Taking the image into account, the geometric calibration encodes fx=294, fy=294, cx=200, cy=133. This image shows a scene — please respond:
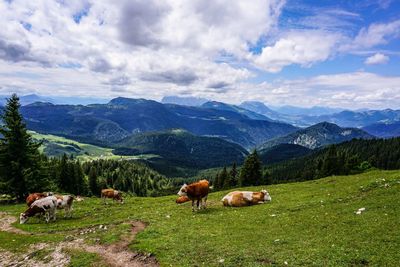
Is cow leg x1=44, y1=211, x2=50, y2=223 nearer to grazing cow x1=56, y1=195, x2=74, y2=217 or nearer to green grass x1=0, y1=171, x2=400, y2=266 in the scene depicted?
green grass x1=0, y1=171, x2=400, y2=266

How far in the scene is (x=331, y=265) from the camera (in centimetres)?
1453

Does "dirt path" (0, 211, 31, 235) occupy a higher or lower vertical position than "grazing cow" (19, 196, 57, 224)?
lower

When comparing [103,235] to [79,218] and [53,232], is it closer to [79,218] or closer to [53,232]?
[53,232]

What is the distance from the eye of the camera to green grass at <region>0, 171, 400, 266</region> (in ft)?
52.7

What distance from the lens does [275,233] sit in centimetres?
2134

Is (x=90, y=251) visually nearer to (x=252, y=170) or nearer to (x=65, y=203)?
(x=65, y=203)

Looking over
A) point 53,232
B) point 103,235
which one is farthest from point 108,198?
point 103,235

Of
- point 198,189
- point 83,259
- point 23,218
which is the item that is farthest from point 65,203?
point 83,259

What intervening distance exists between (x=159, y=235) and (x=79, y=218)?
16.0m

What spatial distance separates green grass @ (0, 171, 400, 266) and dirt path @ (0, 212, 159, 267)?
77cm

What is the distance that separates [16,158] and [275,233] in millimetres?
46570

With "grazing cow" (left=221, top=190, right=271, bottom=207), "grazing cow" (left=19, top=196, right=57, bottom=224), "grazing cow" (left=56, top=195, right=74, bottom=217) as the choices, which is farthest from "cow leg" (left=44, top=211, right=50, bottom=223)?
"grazing cow" (left=221, top=190, right=271, bottom=207)

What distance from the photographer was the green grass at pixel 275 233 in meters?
16.1

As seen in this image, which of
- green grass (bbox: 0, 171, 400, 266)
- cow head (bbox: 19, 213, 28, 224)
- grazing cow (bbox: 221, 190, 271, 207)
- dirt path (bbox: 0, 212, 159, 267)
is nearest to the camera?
green grass (bbox: 0, 171, 400, 266)
